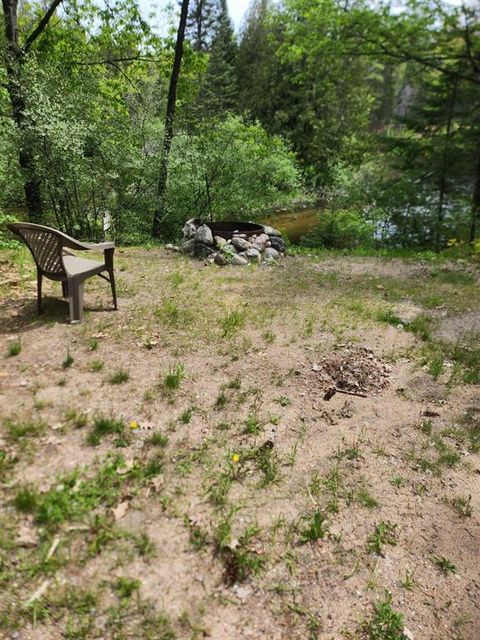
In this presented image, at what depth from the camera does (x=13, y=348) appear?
Answer: 13.4ft

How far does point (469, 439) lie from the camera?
3.51 meters

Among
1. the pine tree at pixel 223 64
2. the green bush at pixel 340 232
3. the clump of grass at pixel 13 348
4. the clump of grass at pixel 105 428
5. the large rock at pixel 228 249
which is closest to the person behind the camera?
the clump of grass at pixel 105 428

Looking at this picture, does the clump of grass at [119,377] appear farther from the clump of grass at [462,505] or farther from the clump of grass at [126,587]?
the clump of grass at [462,505]

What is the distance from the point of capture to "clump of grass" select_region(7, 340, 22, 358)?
4.02 meters

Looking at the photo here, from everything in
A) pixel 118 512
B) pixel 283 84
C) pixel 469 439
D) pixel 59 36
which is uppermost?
pixel 283 84

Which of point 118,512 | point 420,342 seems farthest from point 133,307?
point 420,342

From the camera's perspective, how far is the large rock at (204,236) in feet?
30.8

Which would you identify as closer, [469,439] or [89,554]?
[89,554]

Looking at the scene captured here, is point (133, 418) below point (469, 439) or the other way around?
the other way around

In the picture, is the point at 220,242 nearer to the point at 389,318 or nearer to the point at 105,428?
the point at 389,318

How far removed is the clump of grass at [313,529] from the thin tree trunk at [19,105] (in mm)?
8597

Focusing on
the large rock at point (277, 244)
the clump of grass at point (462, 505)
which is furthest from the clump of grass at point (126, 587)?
the large rock at point (277, 244)

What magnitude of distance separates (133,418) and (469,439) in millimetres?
2857

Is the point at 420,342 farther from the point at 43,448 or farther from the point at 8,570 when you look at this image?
the point at 8,570
